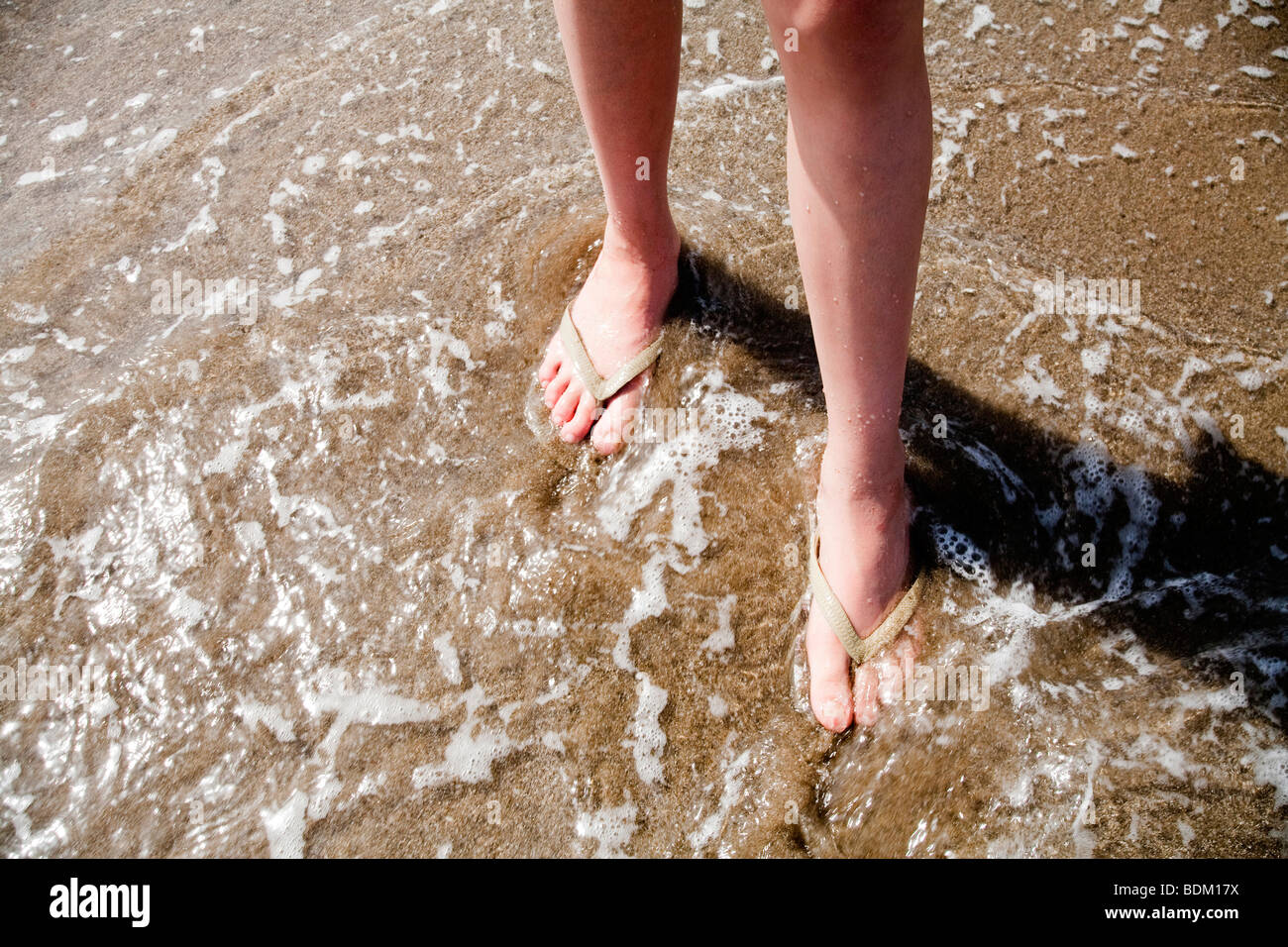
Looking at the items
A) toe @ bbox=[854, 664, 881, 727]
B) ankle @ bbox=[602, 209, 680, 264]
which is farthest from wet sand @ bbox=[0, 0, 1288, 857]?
ankle @ bbox=[602, 209, 680, 264]

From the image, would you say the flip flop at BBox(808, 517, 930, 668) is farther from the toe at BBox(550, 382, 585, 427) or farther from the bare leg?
the toe at BBox(550, 382, 585, 427)

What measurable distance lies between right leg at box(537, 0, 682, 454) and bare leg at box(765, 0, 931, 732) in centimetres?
49

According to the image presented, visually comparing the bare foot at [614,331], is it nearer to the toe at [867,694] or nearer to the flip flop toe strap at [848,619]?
the flip flop toe strap at [848,619]

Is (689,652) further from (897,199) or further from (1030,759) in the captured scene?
(897,199)

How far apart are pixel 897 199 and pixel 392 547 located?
1208 millimetres

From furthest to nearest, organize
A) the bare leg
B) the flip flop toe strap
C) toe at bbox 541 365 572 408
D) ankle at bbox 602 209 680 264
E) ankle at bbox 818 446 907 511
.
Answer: toe at bbox 541 365 572 408 → ankle at bbox 602 209 680 264 → the flip flop toe strap → ankle at bbox 818 446 907 511 → the bare leg

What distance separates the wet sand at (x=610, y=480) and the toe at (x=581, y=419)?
0.10 meters

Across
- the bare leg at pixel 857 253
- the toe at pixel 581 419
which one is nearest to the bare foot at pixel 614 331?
the toe at pixel 581 419

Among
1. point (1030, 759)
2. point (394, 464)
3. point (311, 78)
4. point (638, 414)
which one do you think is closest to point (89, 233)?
point (311, 78)

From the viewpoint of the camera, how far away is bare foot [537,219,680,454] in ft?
6.57

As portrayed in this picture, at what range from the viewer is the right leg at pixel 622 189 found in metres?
1.64

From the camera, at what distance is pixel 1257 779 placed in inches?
55.9

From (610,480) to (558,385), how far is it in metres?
0.26

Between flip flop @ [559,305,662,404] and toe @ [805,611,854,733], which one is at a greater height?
flip flop @ [559,305,662,404]
